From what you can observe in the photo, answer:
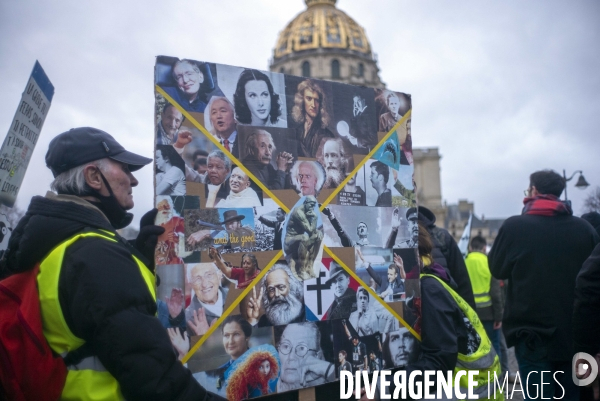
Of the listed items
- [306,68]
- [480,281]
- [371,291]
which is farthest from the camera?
[306,68]

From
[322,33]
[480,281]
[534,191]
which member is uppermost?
[322,33]

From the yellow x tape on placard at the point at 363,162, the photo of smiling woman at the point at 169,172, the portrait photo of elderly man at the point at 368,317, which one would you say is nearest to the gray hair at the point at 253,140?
the photo of smiling woman at the point at 169,172

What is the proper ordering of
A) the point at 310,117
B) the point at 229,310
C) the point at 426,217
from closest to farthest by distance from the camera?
the point at 229,310 < the point at 310,117 < the point at 426,217

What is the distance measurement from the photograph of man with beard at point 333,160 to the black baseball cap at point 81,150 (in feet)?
3.62

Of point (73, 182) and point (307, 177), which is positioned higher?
point (307, 177)

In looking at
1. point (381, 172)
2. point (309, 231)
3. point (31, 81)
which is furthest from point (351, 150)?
point (31, 81)

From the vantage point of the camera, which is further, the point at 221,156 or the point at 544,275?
the point at 544,275

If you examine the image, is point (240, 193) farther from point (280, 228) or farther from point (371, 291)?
point (371, 291)

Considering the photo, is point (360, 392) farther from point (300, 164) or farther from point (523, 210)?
point (523, 210)

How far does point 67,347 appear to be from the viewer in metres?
1.90

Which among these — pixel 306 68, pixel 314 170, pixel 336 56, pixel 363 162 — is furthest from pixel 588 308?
pixel 336 56

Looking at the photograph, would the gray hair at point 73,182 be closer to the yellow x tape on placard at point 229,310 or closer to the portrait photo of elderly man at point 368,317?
the yellow x tape on placard at point 229,310

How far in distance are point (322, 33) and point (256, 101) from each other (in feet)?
232

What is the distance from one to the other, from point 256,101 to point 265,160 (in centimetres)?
32
